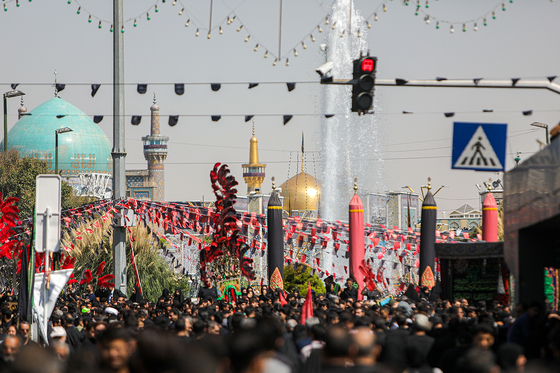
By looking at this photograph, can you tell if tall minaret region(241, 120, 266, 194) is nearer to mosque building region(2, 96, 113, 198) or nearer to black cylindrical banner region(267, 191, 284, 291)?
mosque building region(2, 96, 113, 198)

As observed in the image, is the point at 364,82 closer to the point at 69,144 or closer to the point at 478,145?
the point at 478,145

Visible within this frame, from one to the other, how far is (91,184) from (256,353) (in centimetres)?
10519

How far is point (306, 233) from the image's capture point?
1078 inches

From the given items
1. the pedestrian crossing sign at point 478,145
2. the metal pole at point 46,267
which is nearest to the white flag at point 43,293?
the metal pole at point 46,267

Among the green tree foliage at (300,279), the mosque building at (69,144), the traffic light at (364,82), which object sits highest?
the mosque building at (69,144)

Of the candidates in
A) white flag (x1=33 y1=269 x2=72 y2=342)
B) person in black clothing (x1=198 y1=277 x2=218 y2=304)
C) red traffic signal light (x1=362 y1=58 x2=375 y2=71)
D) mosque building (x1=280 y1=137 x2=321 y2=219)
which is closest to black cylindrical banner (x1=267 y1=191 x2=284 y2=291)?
person in black clothing (x1=198 y1=277 x2=218 y2=304)

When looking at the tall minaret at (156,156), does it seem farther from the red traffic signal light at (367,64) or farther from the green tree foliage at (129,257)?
the red traffic signal light at (367,64)

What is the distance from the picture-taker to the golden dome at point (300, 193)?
89875 mm

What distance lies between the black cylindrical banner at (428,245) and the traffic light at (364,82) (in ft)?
39.7

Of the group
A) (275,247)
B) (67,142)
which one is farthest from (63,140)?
(275,247)

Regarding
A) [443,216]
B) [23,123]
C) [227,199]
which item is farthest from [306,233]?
[23,123]

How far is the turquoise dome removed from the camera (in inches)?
3903

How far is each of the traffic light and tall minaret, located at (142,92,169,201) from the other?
4602 inches

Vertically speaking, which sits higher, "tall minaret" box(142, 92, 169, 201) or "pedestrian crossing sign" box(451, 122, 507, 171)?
"tall minaret" box(142, 92, 169, 201)
